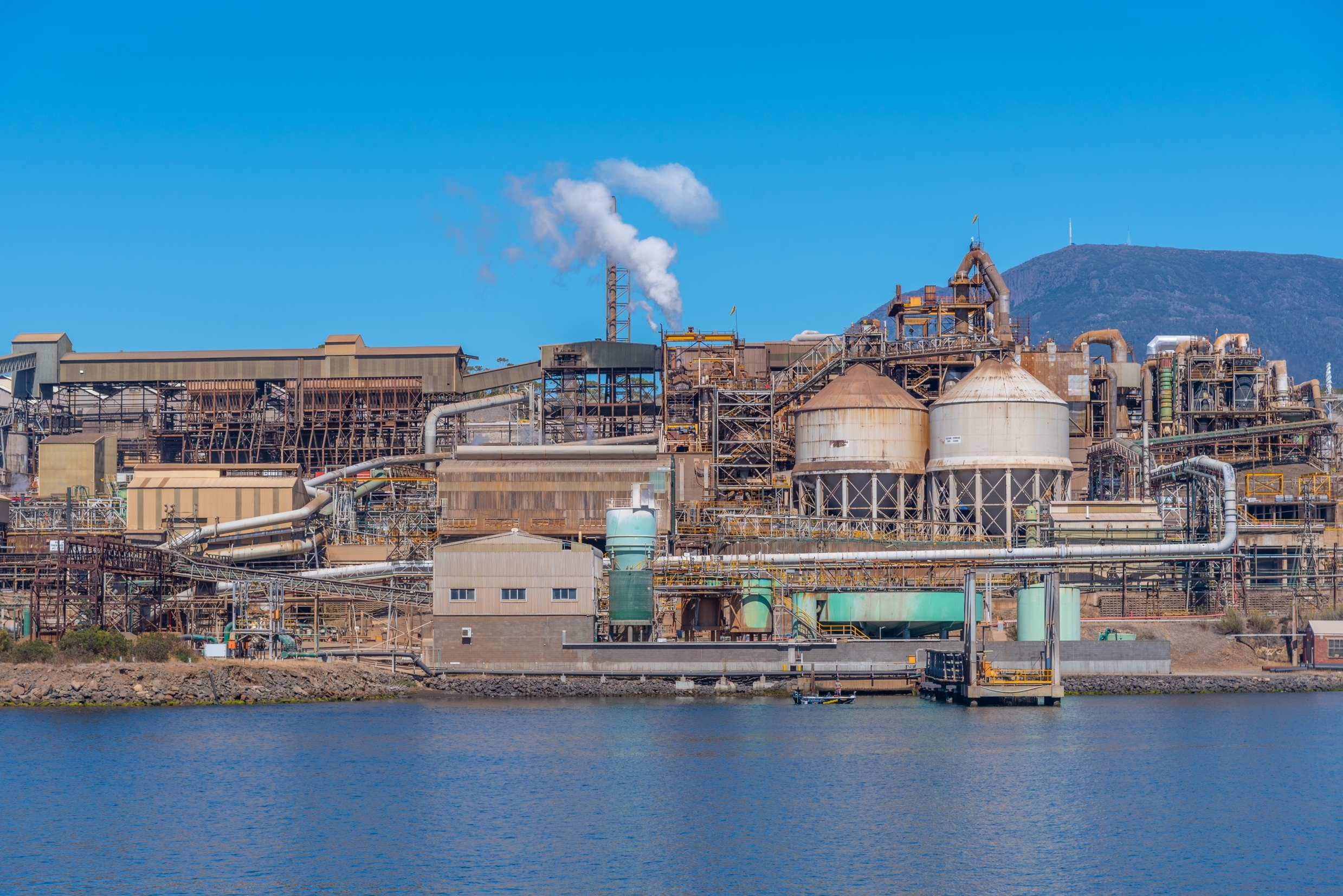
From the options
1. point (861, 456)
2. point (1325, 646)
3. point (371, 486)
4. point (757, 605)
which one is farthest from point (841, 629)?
point (371, 486)

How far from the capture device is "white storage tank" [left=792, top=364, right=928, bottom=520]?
107312mm

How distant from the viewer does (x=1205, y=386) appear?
5000 inches

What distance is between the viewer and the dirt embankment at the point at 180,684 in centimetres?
7881

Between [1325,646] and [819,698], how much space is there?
101 feet

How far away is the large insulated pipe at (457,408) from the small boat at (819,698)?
51.3 meters

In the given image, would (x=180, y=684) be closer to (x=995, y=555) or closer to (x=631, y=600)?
(x=631, y=600)

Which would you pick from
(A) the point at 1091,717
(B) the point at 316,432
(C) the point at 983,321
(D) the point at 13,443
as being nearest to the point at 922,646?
(A) the point at 1091,717

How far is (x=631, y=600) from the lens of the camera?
87.4 m

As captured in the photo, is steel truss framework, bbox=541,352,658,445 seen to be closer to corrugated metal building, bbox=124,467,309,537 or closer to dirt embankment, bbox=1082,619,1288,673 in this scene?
corrugated metal building, bbox=124,467,309,537

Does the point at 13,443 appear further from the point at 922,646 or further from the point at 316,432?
the point at 922,646

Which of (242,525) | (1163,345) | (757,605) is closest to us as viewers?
(757,605)

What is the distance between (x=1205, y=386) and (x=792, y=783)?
81.8 metres

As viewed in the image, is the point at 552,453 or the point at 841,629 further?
the point at 552,453

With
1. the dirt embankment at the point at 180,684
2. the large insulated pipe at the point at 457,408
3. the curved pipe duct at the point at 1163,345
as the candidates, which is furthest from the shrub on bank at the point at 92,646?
the curved pipe duct at the point at 1163,345
